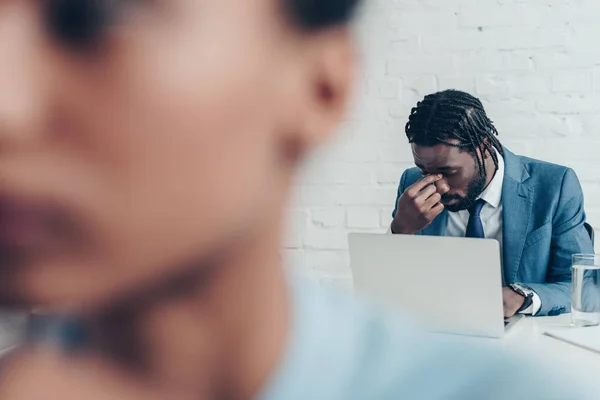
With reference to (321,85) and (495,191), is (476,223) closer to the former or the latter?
(495,191)

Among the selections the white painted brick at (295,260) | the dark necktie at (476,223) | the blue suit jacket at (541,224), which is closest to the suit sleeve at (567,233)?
the blue suit jacket at (541,224)

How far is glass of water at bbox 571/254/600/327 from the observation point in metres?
0.73

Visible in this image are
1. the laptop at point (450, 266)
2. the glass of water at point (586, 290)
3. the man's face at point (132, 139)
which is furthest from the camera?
the glass of water at point (586, 290)

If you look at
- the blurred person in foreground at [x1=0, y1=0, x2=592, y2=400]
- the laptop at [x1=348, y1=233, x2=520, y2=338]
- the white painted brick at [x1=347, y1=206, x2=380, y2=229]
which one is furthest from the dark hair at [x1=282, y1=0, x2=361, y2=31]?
the white painted brick at [x1=347, y1=206, x2=380, y2=229]

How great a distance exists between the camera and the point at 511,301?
0.76 meters

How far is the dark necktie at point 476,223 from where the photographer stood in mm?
930

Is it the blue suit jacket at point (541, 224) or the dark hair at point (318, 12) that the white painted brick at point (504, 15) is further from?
the dark hair at point (318, 12)

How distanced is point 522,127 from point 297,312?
1.00 m

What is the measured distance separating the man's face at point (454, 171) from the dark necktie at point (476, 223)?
0.03 ft

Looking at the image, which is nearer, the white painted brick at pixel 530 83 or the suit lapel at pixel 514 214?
the suit lapel at pixel 514 214

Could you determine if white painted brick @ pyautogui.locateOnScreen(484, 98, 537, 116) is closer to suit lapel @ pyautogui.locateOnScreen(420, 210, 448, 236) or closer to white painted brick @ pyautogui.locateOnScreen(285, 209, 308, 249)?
suit lapel @ pyautogui.locateOnScreen(420, 210, 448, 236)

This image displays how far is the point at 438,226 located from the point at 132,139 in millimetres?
910

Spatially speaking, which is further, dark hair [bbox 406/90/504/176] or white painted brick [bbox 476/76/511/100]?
white painted brick [bbox 476/76/511/100]

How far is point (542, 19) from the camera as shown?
1056 mm
